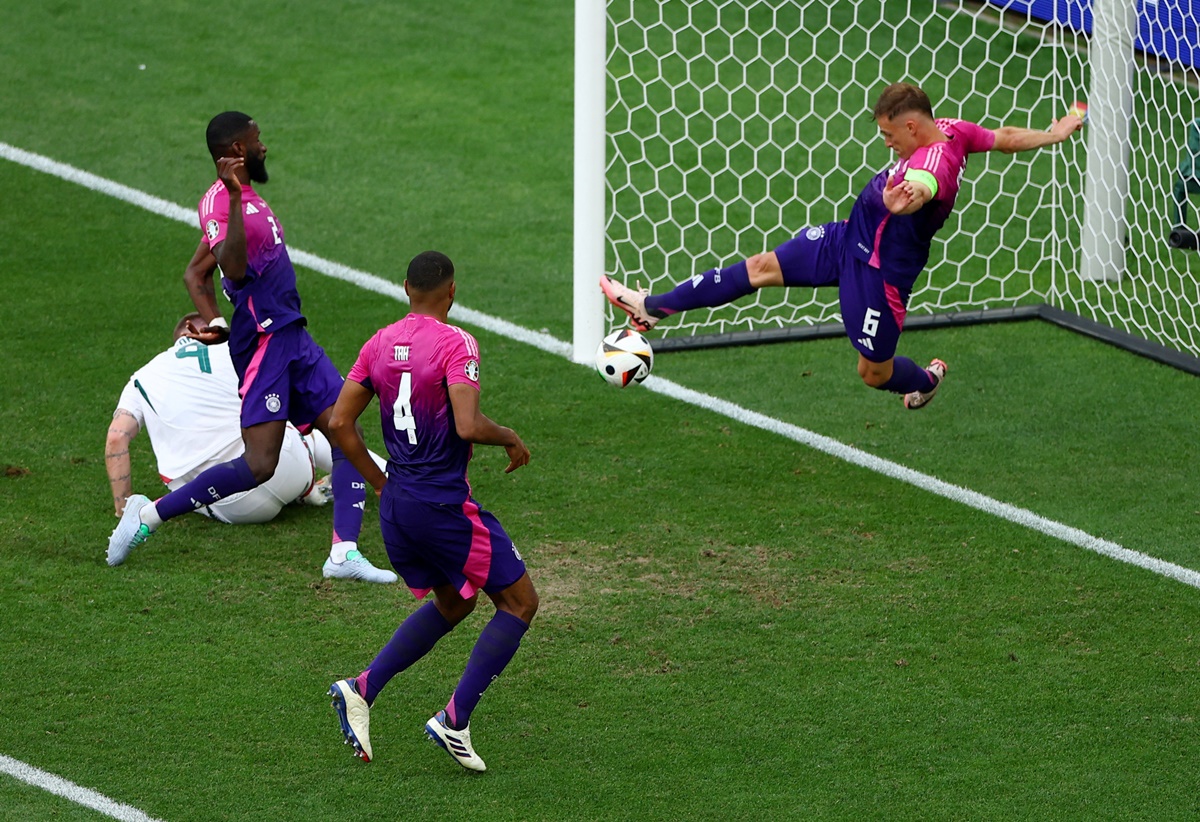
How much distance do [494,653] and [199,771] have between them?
1.01m

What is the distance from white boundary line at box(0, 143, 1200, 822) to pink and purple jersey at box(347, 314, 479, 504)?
4.34 feet

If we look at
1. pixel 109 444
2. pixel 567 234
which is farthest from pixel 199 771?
pixel 567 234

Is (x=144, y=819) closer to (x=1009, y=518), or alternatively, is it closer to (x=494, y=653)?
(x=494, y=653)

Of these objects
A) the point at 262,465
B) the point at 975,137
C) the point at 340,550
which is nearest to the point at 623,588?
the point at 340,550

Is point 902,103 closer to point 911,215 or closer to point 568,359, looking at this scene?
point 911,215

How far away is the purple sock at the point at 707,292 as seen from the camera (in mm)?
7402

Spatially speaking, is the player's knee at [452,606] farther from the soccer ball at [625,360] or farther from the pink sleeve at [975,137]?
the pink sleeve at [975,137]

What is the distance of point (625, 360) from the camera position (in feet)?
A: 22.5

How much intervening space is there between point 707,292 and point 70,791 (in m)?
3.60

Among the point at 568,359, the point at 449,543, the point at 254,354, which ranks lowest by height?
the point at 568,359

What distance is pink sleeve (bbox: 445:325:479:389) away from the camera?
4934 mm

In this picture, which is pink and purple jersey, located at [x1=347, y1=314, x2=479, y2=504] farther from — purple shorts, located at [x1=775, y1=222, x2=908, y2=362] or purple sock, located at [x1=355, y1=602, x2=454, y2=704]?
purple shorts, located at [x1=775, y1=222, x2=908, y2=362]

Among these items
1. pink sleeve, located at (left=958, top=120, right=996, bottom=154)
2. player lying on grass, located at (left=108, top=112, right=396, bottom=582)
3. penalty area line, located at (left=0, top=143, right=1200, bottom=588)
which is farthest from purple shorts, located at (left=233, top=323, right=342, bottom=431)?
pink sleeve, located at (left=958, top=120, right=996, bottom=154)

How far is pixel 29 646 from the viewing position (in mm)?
5984
